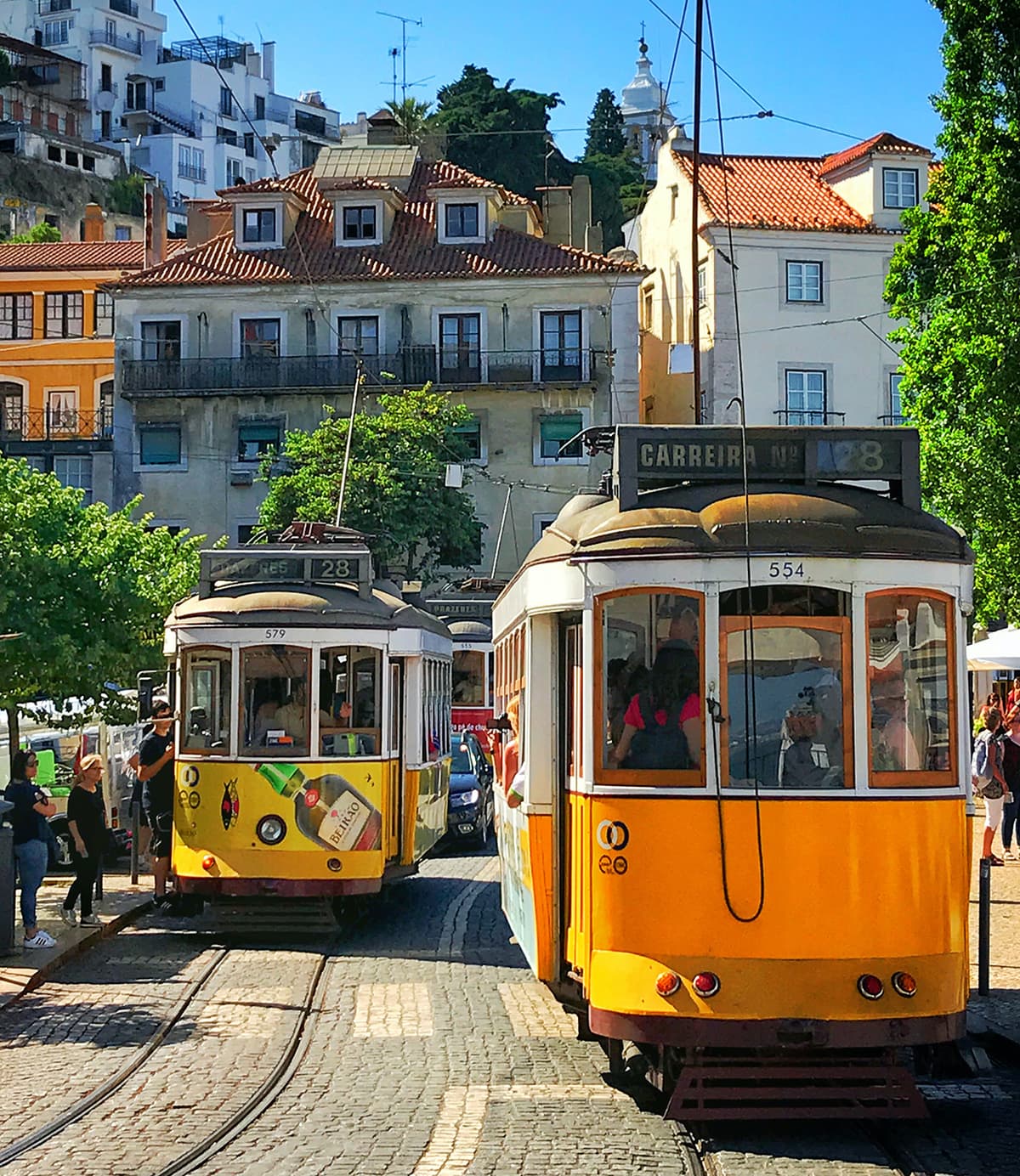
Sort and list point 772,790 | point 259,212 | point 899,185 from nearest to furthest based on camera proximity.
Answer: point 772,790 → point 899,185 → point 259,212

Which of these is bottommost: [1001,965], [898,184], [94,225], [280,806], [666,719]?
[1001,965]

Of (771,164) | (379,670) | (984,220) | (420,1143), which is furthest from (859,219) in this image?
(420,1143)

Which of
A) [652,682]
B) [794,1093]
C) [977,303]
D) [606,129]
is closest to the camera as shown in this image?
[794,1093]

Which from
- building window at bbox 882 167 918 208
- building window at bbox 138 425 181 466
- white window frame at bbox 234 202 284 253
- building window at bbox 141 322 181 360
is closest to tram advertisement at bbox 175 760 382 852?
building window at bbox 138 425 181 466

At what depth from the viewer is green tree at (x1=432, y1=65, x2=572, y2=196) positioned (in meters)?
74.9

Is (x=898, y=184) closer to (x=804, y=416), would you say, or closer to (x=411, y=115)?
(x=804, y=416)

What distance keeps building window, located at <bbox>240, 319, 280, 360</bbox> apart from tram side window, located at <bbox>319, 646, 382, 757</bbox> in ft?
116

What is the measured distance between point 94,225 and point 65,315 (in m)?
15.3

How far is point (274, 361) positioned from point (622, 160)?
126 ft

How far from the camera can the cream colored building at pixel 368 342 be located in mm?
49719

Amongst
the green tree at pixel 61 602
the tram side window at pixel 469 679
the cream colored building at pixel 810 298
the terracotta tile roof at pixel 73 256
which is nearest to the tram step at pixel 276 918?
the green tree at pixel 61 602

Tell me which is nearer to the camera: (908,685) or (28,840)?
(908,685)

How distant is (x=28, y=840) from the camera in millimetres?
15555

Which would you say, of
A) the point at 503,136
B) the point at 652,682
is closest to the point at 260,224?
the point at 503,136
